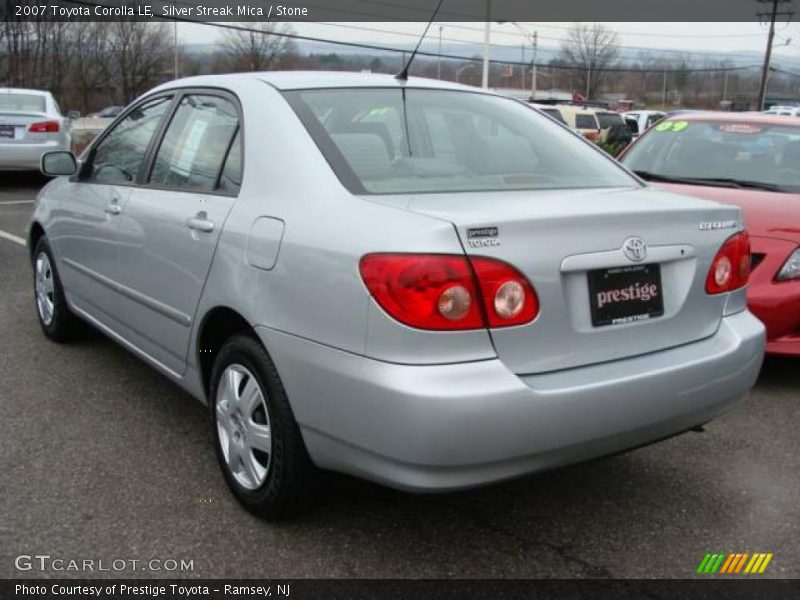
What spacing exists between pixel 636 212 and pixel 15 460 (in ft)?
8.57

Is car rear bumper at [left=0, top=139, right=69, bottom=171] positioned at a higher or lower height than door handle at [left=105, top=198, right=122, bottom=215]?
lower

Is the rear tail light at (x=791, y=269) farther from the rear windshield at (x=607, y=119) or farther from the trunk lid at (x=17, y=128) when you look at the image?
the rear windshield at (x=607, y=119)

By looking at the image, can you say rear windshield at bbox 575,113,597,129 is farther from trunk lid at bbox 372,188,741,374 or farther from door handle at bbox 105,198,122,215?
trunk lid at bbox 372,188,741,374

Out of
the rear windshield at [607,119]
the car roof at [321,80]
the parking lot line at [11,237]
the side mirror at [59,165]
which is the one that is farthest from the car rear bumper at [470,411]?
the rear windshield at [607,119]

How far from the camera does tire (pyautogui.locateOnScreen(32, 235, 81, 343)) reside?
15.7 feet

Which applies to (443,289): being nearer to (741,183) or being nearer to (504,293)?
(504,293)

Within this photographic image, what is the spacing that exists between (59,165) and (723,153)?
4292 mm

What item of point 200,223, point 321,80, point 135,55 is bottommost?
point 200,223

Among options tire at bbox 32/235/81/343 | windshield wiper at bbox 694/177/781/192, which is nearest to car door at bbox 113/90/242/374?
tire at bbox 32/235/81/343

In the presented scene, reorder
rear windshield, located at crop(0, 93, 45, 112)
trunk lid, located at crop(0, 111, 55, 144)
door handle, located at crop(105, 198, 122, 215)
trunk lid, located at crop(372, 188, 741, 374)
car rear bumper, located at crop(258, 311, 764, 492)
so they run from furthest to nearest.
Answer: rear windshield, located at crop(0, 93, 45, 112) → trunk lid, located at crop(0, 111, 55, 144) → door handle, located at crop(105, 198, 122, 215) → trunk lid, located at crop(372, 188, 741, 374) → car rear bumper, located at crop(258, 311, 764, 492)

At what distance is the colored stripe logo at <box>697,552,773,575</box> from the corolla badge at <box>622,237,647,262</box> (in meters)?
1.04

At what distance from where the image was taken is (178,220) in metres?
3.21

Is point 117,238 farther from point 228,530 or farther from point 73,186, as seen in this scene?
point 228,530

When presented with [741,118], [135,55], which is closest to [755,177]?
[741,118]
